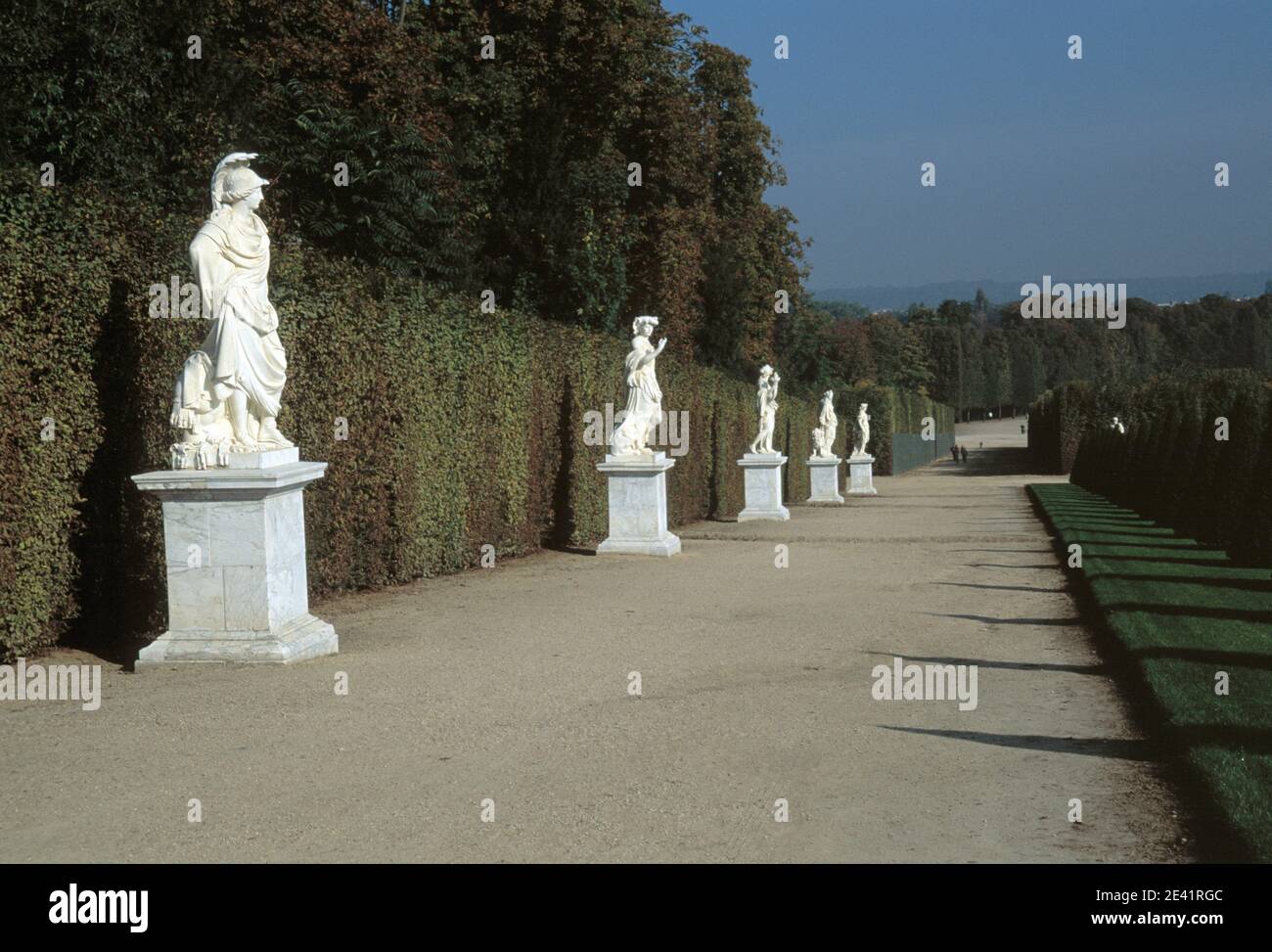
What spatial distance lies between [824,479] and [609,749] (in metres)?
30.9

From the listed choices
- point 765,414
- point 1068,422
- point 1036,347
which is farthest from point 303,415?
point 1036,347

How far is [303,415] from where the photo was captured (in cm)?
1238

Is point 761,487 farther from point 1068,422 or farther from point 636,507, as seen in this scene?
point 1068,422

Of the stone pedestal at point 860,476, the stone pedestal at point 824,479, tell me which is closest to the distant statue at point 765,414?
the stone pedestal at point 824,479

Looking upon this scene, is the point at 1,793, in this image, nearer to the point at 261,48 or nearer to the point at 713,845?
the point at 713,845

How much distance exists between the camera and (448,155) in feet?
91.5

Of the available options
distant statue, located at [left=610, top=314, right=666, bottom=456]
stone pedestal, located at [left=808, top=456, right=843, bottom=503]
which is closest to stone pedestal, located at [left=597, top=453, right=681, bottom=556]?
distant statue, located at [left=610, top=314, right=666, bottom=456]

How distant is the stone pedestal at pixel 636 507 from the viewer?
692 inches

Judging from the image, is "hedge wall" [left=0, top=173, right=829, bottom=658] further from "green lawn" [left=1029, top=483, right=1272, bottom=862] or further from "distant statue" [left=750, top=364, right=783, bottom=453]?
"green lawn" [left=1029, top=483, right=1272, bottom=862]

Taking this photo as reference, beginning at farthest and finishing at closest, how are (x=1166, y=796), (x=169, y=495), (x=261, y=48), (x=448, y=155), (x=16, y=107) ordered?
(x=448, y=155)
(x=261, y=48)
(x=16, y=107)
(x=169, y=495)
(x=1166, y=796)

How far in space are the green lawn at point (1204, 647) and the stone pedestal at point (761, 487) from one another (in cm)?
825

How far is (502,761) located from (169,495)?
149 inches

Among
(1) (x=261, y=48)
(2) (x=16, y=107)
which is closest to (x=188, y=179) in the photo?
(2) (x=16, y=107)

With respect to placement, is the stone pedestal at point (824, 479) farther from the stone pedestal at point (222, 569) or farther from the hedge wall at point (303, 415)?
the stone pedestal at point (222, 569)
